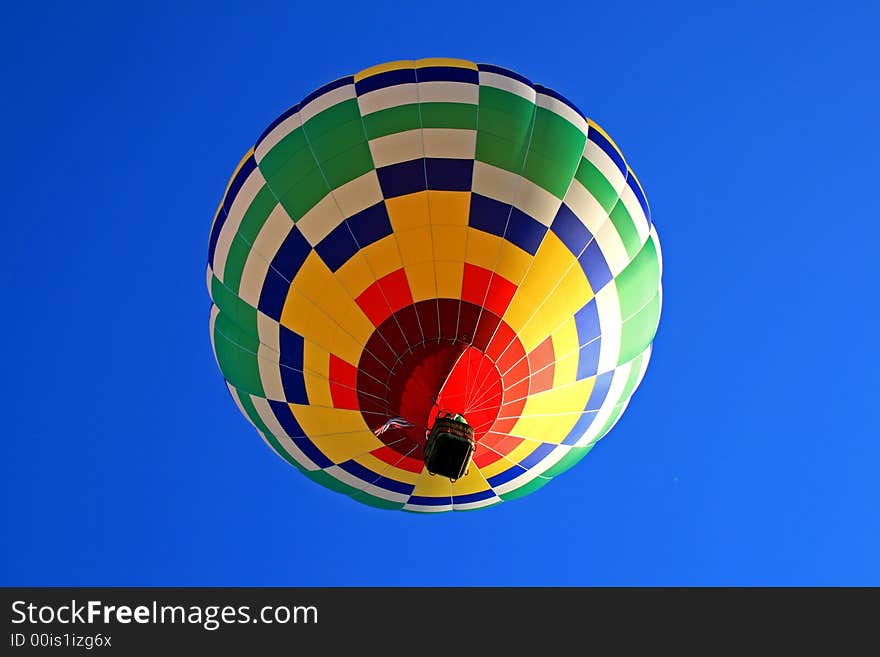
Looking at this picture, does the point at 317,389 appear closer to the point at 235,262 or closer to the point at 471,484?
the point at 235,262

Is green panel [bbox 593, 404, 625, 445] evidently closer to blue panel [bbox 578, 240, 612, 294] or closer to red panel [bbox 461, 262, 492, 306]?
blue panel [bbox 578, 240, 612, 294]

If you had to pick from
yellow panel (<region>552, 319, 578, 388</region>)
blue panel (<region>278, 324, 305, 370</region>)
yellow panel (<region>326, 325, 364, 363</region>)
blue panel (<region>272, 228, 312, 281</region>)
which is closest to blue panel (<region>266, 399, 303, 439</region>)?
blue panel (<region>278, 324, 305, 370</region>)

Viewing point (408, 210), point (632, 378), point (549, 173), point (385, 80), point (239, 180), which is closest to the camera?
point (408, 210)

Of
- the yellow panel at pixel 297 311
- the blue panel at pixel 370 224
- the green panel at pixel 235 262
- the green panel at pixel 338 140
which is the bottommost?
the yellow panel at pixel 297 311

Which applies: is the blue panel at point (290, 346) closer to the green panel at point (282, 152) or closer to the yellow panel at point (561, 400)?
the green panel at point (282, 152)

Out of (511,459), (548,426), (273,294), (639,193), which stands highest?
(639,193)

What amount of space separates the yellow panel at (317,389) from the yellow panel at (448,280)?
4.08 ft

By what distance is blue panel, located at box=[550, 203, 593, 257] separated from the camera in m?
6.69

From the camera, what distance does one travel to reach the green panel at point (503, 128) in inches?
263

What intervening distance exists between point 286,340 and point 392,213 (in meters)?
1.40

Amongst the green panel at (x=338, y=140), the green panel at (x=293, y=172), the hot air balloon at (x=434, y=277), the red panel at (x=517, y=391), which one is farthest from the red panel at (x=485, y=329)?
the green panel at (x=293, y=172)

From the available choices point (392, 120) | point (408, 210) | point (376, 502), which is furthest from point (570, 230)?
point (376, 502)

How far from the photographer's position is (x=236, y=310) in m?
7.33

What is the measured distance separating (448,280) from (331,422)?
1607 millimetres
